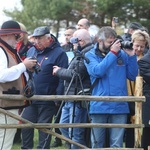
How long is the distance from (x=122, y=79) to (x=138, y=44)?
1109mm

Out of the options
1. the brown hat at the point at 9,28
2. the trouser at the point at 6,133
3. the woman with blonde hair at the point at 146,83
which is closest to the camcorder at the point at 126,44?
the woman with blonde hair at the point at 146,83

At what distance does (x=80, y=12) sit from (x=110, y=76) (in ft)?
84.5

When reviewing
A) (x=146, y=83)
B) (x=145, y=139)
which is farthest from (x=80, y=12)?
(x=146, y=83)

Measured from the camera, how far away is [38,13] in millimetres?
32781

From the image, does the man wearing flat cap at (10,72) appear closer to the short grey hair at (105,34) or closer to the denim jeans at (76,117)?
the short grey hair at (105,34)

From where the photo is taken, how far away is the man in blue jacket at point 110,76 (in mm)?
5977

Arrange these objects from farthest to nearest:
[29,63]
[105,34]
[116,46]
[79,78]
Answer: [79,78] → [105,34] → [116,46] → [29,63]

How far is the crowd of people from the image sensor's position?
5.38m

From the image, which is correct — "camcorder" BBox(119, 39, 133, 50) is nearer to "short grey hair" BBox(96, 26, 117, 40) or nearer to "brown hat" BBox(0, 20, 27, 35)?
"short grey hair" BBox(96, 26, 117, 40)

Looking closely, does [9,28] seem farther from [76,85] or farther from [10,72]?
[76,85]

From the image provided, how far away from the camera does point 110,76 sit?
604 cm

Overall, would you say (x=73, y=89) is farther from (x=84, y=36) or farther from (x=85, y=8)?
(x=85, y=8)

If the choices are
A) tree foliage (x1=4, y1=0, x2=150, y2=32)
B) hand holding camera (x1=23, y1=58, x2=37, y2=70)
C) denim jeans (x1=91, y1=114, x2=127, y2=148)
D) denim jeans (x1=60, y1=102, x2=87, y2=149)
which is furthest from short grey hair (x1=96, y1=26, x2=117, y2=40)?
tree foliage (x1=4, y1=0, x2=150, y2=32)

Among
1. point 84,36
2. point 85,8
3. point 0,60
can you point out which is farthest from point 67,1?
point 0,60
